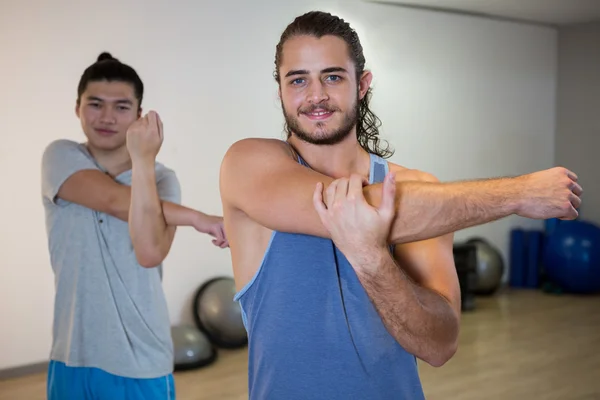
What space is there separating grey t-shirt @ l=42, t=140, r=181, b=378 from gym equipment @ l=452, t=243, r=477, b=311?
496cm

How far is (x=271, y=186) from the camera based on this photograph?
5.03ft

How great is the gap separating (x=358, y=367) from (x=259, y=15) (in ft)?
15.8

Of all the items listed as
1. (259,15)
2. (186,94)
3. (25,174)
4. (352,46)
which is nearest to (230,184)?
(352,46)

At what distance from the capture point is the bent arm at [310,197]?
4.43 feet

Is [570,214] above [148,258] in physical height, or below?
above

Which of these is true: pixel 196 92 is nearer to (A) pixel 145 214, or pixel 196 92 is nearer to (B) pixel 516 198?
(A) pixel 145 214

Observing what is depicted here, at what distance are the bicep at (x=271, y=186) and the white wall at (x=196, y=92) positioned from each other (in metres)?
3.68

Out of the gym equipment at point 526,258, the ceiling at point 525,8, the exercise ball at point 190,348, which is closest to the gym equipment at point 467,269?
the gym equipment at point 526,258

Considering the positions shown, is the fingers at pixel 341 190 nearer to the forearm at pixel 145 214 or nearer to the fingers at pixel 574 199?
the fingers at pixel 574 199

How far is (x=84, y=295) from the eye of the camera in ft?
8.15

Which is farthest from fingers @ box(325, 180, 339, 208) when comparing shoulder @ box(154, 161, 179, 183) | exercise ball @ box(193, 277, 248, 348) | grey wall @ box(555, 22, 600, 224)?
grey wall @ box(555, 22, 600, 224)

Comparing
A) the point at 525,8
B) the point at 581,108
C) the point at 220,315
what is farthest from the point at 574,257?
the point at 220,315

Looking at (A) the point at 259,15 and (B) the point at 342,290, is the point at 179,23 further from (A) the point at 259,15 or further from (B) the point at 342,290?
(B) the point at 342,290

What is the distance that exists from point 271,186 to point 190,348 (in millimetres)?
3910
